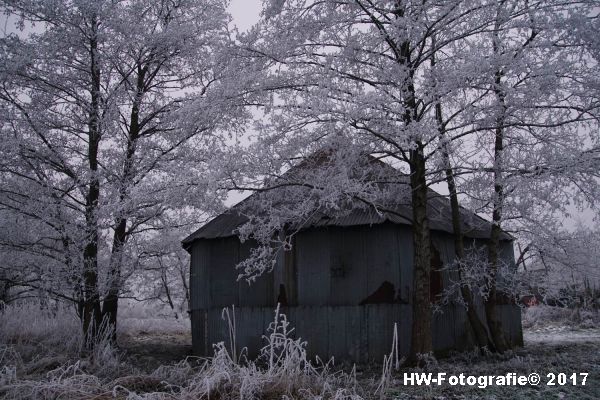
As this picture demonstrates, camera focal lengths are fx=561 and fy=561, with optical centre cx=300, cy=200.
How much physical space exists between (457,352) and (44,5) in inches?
448

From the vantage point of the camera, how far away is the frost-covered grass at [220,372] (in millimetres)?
5516

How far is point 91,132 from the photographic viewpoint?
12.9 m

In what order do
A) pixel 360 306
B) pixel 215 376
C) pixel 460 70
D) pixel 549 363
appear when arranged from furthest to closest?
pixel 360 306
pixel 549 363
pixel 460 70
pixel 215 376

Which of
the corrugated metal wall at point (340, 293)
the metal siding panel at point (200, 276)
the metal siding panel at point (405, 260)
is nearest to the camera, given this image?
the corrugated metal wall at point (340, 293)

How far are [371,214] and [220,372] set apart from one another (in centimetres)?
659

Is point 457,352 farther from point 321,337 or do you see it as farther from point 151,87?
Answer: point 151,87

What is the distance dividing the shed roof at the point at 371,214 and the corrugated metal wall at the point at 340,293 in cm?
30

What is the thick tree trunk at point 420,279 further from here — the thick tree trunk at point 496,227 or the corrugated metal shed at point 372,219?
the thick tree trunk at point 496,227

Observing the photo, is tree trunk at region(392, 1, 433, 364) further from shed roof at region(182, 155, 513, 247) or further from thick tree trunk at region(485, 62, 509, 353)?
thick tree trunk at region(485, 62, 509, 353)

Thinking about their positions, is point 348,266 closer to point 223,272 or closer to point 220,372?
point 223,272

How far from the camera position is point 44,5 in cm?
1159

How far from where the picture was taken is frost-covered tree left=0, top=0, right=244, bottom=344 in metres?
11.6

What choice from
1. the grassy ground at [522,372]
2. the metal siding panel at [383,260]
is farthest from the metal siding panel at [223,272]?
the grassy ground at [522,372]

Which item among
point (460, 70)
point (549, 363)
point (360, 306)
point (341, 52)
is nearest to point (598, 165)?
point (460, 70)
